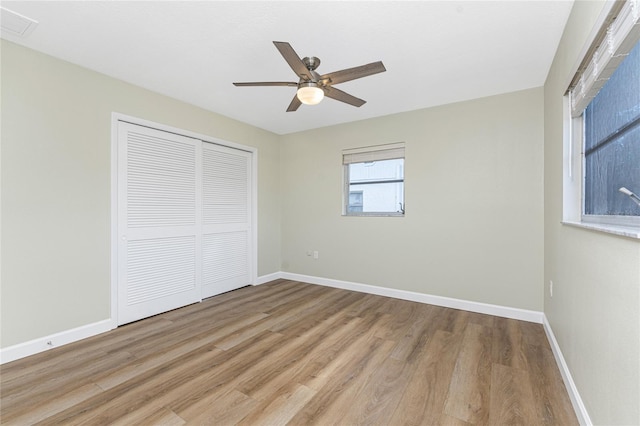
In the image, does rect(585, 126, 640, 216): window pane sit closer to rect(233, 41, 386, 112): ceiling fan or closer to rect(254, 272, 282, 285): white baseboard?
rect(233, 41, 386, 112): ceiling fan

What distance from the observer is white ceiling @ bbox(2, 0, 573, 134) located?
6.02 ft

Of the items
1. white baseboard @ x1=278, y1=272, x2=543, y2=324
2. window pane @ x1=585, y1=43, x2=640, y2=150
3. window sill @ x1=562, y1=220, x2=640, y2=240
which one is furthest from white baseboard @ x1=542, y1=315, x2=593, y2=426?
window pane @ x1=585, y1=43, x2=640, y2=150

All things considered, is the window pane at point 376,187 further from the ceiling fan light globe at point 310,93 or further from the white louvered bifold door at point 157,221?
the white louvered bifold door at point 157,221

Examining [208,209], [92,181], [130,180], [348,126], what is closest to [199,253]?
[208,209]

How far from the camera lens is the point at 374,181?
13.3 feet

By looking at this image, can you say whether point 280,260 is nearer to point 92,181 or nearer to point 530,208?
point 92,181

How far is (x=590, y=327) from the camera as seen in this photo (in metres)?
1.42

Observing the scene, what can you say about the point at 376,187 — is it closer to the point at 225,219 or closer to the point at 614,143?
the point at 225,219

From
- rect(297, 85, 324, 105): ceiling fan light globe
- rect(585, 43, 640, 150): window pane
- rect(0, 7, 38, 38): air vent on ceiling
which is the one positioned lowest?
rect(585, 43, 640, 150): window pane

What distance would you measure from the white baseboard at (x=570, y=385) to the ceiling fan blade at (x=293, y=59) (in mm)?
2568

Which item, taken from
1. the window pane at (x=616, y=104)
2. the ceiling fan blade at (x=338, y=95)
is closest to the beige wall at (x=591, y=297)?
the window pane at (x=616, y=104)

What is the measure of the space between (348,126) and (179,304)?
132 inches

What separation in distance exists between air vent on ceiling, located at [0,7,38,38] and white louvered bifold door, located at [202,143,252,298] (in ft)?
6.04

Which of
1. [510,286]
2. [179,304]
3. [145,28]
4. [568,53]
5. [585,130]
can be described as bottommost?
[179,304]
